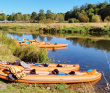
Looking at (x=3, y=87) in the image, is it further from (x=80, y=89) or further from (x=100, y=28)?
(x=100, y=28)

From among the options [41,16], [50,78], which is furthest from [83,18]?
[50,78]

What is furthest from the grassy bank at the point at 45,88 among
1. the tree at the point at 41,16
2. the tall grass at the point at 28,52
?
the tree at the point at 41,16

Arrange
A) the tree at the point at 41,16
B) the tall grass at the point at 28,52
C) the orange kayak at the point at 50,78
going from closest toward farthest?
the orange kayak at the point at 50,78 → the tall grass at the point at 28,52 → the tree at the point at 41,16

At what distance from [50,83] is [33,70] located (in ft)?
3.22

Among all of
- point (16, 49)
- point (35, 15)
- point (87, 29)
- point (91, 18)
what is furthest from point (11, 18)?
point (16, 49)

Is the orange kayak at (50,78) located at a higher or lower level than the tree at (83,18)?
lower

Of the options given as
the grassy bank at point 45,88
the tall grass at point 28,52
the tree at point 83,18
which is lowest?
the grassy bank at point 45,88

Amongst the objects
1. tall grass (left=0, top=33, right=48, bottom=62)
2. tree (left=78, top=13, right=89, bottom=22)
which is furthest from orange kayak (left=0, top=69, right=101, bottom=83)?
tree (left=78, top=13, right=89, bottom=22)

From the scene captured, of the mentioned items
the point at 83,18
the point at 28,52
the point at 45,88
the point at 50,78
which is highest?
the point at 83,18

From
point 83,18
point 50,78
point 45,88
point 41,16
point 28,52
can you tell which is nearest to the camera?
point 45,88

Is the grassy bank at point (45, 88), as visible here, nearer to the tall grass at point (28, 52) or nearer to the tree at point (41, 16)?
the tall grass at point (28, 52)

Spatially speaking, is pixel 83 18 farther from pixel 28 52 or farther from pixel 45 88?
pixel 45 88

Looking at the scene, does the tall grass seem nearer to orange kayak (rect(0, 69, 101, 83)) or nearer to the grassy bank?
orange kayak (rect(0, 69, 101, 83))

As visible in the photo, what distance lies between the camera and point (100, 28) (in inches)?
1166
